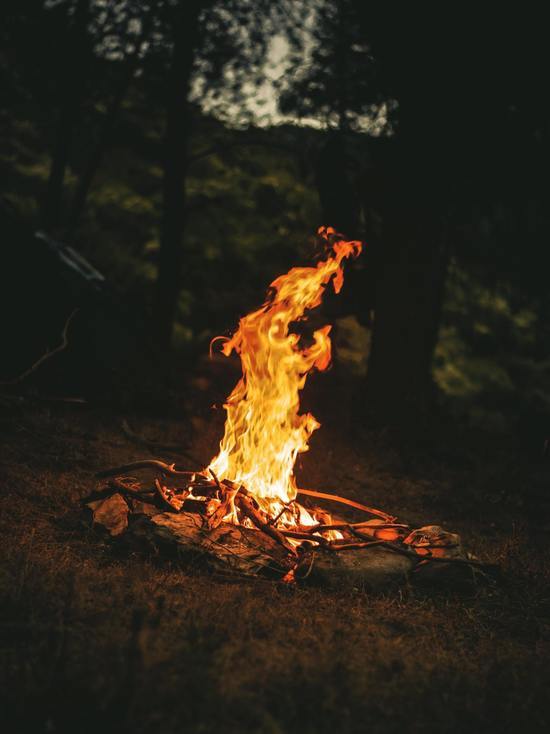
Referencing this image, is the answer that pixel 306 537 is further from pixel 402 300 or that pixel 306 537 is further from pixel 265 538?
pixel 402 300

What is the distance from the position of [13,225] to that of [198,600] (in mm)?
7779

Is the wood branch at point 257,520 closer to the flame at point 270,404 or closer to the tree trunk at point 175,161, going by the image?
the flame at point 270,404

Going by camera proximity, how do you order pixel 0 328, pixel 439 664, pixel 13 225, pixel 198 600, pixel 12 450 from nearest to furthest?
pixel 439 664 → pixel 198 600 → pixel 12 450 → pixel 0 328 → pixel 13 225

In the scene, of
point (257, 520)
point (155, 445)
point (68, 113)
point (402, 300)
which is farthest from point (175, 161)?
point (257, 520)

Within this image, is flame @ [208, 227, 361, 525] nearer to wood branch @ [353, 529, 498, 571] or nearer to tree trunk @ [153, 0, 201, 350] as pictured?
wood branch @ [353, 529, 498, 571]

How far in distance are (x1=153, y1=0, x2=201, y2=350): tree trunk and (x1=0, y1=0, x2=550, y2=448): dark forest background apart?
0.03 meters

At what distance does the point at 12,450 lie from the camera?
7.64 meters

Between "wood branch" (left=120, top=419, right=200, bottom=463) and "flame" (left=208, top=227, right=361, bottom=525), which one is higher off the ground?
"flame" (left=208, top=227, right=361, bottom=525)

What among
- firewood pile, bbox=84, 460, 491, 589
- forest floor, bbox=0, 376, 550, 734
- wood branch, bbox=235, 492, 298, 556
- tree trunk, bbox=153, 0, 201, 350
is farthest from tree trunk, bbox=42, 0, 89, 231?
wood branch, bbox=235, 492, 298, 556

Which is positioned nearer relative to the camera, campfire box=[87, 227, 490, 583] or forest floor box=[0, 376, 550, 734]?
forest floor box=[0, 376, 550, 734]

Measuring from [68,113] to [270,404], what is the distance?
10.2 meters

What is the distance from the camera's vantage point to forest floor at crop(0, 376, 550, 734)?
3.46 m

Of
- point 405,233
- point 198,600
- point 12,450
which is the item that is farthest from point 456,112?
point 198,600

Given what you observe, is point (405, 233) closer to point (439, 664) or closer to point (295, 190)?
point (295, 190)
